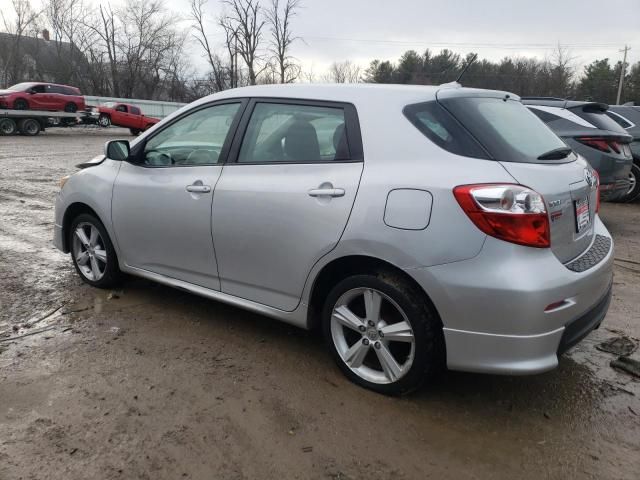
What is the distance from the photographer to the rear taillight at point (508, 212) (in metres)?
2.40

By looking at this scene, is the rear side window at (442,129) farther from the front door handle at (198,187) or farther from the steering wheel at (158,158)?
the steering wheel at (158,158)

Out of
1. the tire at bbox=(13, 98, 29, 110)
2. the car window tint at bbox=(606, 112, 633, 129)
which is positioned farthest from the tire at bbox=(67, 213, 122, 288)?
the tire at bbox=(13, 98, 29, 110)

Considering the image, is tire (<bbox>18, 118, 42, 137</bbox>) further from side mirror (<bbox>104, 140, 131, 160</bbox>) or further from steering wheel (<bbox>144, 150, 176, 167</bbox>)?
steering wheel (<bbox>144, 150, 176, 167</bbox>)

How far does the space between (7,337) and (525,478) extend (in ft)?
10.9

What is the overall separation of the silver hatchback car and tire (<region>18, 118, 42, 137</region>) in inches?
916

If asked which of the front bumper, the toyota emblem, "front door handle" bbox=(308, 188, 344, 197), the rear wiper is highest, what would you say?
the rear wiper

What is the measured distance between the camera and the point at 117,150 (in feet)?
13.1

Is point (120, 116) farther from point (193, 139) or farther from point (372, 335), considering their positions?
point (372, 335)

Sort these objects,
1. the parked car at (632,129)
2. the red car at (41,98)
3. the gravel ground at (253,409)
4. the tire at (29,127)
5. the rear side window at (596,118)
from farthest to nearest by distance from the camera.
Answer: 1. the red car at (41,98)
2. the tire at (29,127)
3. the parked car at (632,129)
4. the rear side window at (596,118)
5. the gravel ground at (253,409)

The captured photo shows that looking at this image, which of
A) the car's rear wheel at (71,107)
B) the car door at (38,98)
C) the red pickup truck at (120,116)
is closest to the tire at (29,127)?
the car door at (38,98)

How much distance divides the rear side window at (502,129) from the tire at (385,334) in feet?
2.69

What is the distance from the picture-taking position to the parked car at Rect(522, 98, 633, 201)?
22.2ft

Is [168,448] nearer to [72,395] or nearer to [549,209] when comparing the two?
[72,395]

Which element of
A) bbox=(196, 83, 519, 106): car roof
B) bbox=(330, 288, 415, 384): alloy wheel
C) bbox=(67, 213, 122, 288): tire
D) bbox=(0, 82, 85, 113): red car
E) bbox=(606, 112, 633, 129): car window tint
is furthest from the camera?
bbox=(0, 82, 85, 113): red car
